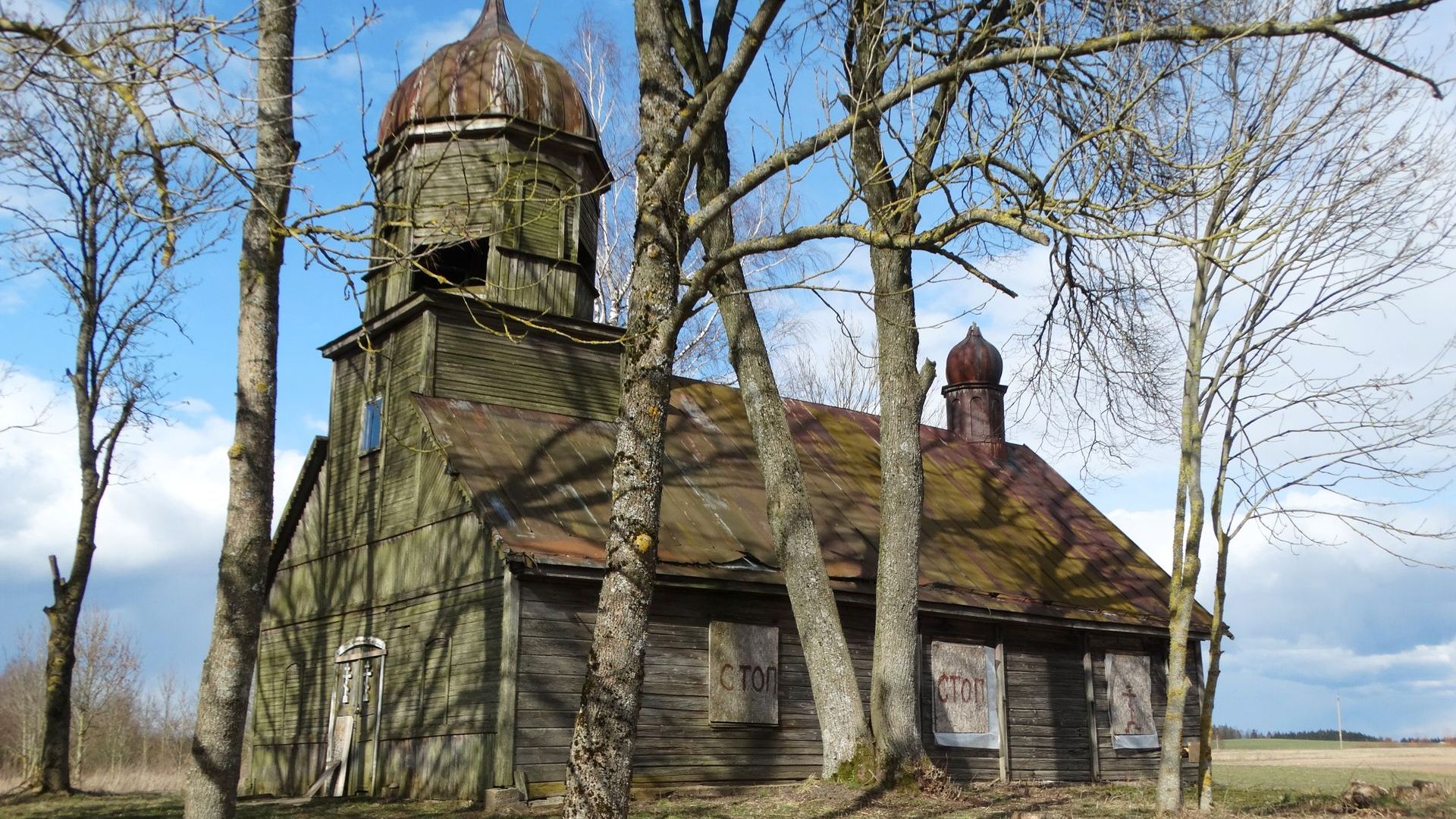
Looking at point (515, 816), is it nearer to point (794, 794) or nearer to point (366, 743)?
point (794, 794)

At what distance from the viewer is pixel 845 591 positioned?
51.6 ft

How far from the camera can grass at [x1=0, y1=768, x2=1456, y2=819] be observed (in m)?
11.3

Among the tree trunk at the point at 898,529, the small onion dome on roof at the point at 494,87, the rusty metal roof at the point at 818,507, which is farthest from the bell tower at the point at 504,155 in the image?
the tree trunk at the point at 898,529

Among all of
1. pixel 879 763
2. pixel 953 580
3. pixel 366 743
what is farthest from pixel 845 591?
pixel 366 743

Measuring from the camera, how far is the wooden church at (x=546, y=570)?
14117mm

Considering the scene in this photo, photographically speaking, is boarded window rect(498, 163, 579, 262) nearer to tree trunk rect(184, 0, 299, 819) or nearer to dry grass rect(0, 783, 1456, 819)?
dry grass rect(0, 783, 1456, 819)

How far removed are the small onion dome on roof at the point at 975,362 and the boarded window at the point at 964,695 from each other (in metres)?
8.18

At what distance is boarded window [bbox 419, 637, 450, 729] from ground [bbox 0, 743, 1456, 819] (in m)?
1.04

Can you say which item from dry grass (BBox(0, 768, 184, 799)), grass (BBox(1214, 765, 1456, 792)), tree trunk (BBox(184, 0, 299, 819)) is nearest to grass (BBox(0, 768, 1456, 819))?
grass (BBox(1214, 765, 1456, 792))

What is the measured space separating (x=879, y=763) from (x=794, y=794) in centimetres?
92

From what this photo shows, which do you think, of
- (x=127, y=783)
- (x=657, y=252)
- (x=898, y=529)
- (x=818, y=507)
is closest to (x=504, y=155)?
(x=818, y=507)

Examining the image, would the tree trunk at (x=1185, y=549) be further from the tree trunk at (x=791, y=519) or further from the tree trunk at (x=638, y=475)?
the tree trunk at (x=638, y=475)

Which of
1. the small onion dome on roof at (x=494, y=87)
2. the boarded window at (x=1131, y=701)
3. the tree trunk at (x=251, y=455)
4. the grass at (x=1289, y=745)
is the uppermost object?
the small onion dome on roof at (x=494, y=87)

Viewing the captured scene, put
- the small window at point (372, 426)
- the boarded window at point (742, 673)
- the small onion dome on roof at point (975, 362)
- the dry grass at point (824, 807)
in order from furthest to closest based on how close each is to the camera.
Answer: the small onion dome on roof at point (975, 362)
the small window at point (372, 426)
the boarded window at point (742, 673)
the dry grass at point (824, 807)
